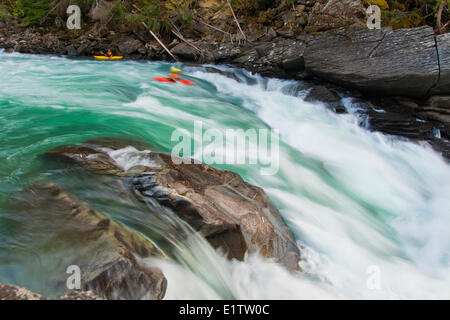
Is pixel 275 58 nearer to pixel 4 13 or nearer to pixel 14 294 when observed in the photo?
pixel 14 294

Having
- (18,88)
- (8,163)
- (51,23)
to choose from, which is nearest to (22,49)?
(51,23)

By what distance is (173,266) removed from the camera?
2600mm

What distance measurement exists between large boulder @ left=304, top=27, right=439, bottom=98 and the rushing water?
870mm

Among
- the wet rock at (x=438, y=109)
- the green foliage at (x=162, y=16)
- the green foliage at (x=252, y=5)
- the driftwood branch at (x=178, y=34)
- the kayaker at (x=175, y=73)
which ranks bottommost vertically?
the wet rock at (x=438, y=109)

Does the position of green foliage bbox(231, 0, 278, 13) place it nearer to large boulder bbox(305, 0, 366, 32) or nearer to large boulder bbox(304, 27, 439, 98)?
large boulder bbox(305, 0, 366, 32)

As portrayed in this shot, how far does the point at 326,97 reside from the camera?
690 centimetres

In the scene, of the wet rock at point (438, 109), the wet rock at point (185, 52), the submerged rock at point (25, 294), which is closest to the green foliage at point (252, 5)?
the wet rock at point (185, 52)

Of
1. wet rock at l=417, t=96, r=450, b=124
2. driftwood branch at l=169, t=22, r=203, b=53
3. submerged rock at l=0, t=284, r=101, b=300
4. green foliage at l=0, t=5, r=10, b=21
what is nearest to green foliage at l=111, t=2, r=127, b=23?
driftwood branch at l=169, t=22, r=203, b=53

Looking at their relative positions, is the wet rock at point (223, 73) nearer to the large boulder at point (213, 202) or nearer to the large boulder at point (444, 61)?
the large boulder at point (444, 61)

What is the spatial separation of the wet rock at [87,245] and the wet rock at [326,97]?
5.51 m
